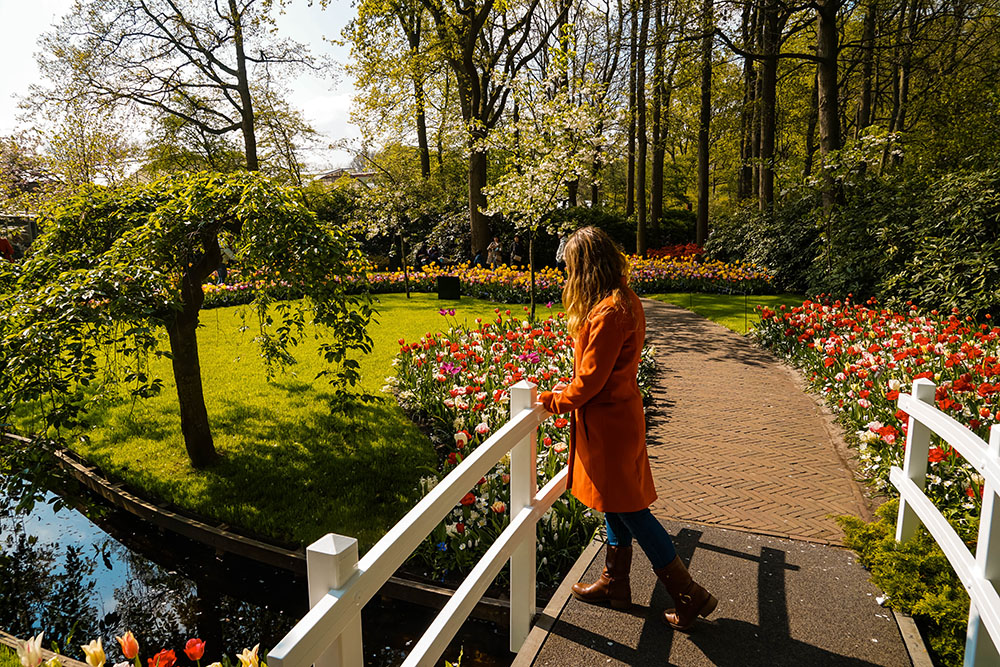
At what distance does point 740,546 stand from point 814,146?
87.9ft

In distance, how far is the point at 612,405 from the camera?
2.71 m

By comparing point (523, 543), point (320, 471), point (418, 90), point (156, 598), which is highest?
point (418, 90)

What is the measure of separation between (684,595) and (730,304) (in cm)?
1247

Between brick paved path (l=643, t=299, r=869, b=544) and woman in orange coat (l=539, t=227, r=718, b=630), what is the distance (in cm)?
147

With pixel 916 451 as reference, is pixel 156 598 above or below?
below

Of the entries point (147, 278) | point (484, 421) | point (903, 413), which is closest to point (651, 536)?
point (903, 413)

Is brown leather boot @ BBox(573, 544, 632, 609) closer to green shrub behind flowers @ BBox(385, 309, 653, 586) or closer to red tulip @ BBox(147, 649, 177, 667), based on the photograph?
green shrub behind flowers @ BBox(385, 309, 653, 586)

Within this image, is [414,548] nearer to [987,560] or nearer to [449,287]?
[987,560]

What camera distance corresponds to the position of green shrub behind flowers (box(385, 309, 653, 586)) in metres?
3.96

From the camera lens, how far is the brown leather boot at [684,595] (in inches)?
108

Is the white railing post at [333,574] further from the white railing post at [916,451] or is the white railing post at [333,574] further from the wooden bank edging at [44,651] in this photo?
the white railing post at [916,451]

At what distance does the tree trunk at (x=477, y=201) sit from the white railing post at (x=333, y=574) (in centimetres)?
1782

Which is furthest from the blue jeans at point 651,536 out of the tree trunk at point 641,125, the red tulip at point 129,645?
the tree trunk at point 641,125

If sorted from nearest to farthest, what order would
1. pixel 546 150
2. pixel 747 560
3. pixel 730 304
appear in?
pixel 747 560 → pixel 546 150 → pixel 730 304
